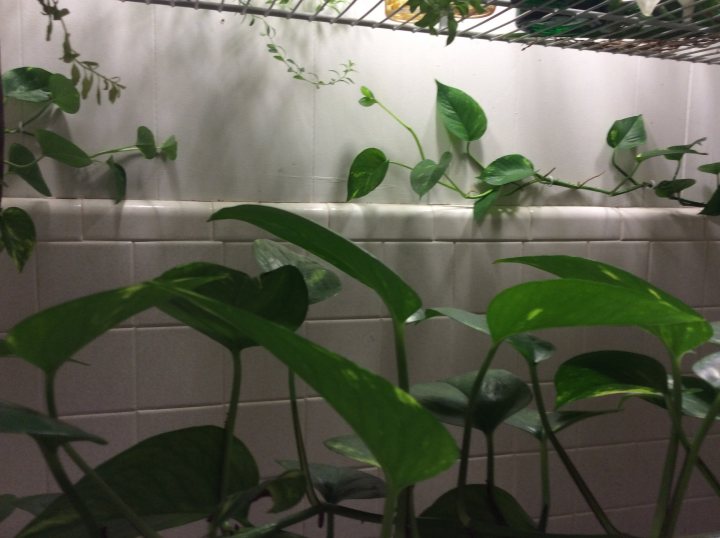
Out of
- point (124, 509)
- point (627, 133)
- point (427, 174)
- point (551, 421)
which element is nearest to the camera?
point (124, 509)

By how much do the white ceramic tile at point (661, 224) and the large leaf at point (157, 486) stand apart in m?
0.78

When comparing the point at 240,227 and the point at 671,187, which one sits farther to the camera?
the point at 671,187

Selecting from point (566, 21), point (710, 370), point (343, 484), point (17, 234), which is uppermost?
point (566, 21)

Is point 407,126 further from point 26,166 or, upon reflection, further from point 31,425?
point 31,425

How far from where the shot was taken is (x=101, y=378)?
31.1 inches

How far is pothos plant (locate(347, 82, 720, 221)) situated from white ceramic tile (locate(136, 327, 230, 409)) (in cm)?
30

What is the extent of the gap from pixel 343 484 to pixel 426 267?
404 millimetres

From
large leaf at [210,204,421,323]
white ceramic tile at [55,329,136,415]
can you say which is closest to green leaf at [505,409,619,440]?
large leaf at [210,204,421,323]

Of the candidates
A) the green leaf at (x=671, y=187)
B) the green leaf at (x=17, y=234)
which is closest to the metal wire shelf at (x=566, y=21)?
the green leaf at (x=671, y=187)

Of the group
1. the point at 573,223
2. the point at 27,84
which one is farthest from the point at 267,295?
the point at 573,223

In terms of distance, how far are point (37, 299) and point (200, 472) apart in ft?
1.38

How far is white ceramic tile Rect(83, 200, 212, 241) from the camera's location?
0.77 m

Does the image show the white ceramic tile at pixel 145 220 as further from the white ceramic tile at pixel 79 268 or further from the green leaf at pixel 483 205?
the green leaf at pixel 483 205

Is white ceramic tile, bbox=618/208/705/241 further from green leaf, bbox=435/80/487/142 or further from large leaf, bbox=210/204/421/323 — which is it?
large leaf, bbox=210/204/421/323
